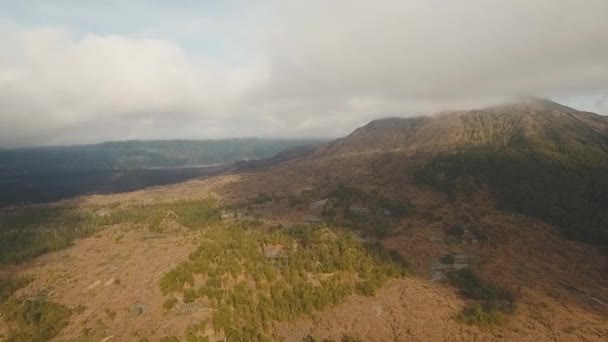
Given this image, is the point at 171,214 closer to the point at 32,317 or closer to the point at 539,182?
the point at 32,317

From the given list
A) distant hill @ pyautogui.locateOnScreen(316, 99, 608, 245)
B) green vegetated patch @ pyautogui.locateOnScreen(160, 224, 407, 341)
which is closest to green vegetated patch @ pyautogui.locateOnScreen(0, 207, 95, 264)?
green vegetated patch @ pyautogui.locateOnScreen(160, 224, 407, 341)

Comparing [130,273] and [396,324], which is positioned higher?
[130,273]

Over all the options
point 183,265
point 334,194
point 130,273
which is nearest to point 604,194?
point 334,194

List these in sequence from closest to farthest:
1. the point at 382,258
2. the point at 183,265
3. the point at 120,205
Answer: the point at 183,265 < the point at 382,258 < the point at 120,205

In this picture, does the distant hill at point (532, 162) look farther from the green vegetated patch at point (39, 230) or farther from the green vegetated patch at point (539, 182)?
the green vegetated patch at point (39, 230)

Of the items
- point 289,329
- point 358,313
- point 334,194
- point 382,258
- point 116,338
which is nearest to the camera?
point 116,338

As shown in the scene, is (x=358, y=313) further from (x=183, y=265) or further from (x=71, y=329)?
A: (x=71, y=329)
